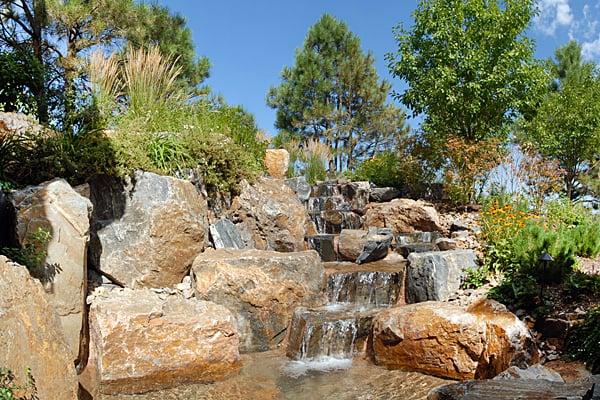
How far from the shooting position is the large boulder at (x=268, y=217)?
7.11 meters

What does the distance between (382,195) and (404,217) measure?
68.7 inches

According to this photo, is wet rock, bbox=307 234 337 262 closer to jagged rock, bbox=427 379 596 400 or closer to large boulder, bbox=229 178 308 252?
large boulder, bbox=229 178 308 252

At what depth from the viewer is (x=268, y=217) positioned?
7281 mm

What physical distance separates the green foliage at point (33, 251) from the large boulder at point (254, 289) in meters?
1.61

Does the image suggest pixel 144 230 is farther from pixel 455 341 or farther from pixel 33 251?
pixel 455 341

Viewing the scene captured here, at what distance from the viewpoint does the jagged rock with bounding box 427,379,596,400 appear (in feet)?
7.98

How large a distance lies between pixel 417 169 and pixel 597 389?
8.78 m

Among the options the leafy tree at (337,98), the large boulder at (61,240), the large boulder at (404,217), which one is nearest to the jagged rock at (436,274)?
the large boulder at (404,217)

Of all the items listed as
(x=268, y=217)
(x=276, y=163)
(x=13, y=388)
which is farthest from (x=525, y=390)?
(x=276, y=163)

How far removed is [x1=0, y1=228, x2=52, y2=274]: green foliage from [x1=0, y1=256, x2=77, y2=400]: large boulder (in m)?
1.22

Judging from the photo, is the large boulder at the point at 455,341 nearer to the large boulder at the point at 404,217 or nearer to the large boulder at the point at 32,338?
the large boulder at the point at 32,338

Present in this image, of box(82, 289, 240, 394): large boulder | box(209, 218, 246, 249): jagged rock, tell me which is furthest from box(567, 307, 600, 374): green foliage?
box(209, 218, 246, 249): jagged rock

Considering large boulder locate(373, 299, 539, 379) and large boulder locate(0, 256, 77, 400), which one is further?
large boulder locate(373, 299, 539, 379)

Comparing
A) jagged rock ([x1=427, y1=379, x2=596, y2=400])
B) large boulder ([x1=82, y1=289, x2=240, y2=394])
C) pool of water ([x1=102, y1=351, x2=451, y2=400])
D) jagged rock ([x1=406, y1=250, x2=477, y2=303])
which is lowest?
pool of water ([x1=102, y1=351, x2=451, y2=400])
